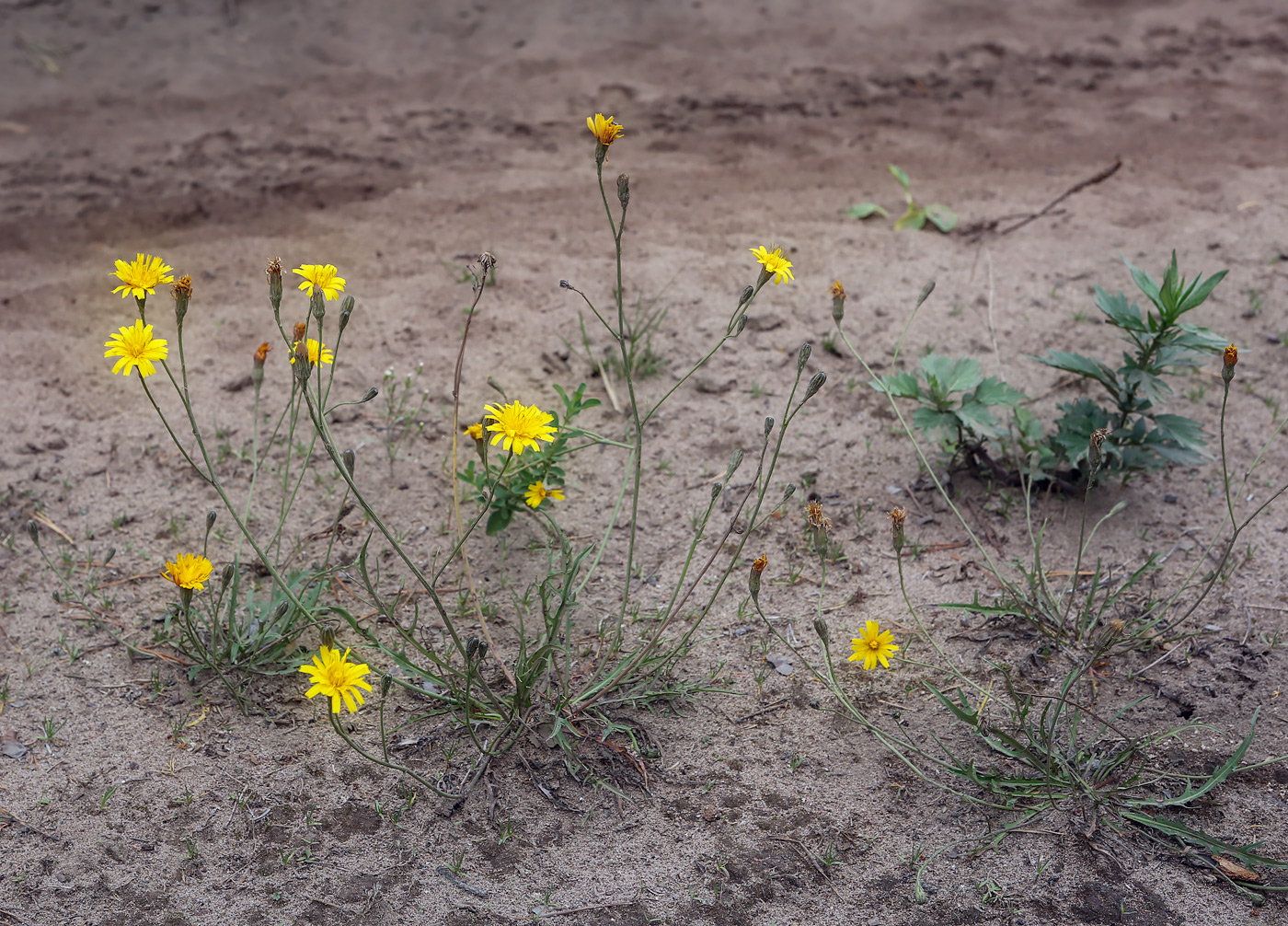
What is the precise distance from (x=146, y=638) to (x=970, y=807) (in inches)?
73.0

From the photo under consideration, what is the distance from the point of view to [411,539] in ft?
8.25

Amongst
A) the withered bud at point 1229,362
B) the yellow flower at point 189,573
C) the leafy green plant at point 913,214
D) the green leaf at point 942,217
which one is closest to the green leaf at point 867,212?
the leafy green plant at point 913,214

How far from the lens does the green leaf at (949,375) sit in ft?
8.09

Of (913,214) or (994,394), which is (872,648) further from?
(913,214)

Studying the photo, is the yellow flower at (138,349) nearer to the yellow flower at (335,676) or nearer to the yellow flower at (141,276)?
the yellow flower at (141,276)

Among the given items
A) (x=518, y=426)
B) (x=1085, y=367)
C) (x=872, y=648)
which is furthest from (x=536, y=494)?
(x=1085, y=367)

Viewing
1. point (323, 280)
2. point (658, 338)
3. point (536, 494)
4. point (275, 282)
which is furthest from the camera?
point (658, 338)

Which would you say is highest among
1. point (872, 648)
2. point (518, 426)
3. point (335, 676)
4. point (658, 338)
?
point (518, 426)

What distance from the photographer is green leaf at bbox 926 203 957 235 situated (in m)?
3.74

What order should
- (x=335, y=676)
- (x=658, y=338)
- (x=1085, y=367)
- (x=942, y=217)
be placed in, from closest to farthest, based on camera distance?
(x=335, y=676) → (x=1085, y=367) → (x=658, y=338) → (x=942, y=217)

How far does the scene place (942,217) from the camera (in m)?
3.76

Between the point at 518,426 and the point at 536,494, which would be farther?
the point at 536,494

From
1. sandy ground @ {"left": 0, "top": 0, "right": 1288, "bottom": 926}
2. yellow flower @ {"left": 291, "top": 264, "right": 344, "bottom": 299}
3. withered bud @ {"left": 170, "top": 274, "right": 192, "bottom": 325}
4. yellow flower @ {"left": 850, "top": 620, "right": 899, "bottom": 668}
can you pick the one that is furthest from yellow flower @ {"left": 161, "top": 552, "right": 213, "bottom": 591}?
yellow flower @ {"left": 850, "top": 620, "right": 899, "bottom": 668}

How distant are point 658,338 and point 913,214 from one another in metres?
1.31
